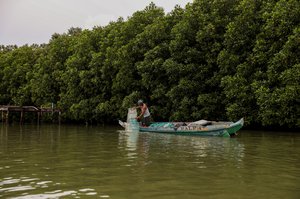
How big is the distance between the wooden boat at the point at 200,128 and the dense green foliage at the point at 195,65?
5.99 m

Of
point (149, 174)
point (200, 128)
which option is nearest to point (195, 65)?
point (200, 128)

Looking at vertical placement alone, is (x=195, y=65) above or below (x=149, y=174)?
above

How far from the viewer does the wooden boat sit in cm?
2050

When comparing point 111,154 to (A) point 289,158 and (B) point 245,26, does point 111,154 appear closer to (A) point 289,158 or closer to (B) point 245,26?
(A) point 289,158

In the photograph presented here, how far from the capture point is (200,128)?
21.7m

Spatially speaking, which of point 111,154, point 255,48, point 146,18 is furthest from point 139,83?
point 111,154

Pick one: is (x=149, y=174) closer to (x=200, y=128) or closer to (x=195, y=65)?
(x=200, y=128)

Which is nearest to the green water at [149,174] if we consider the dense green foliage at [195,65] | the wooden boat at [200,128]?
the wooden boat at [200,128]

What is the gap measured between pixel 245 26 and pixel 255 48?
87.7 inches

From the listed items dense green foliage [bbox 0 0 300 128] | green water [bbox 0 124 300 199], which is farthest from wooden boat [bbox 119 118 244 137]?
green water [bbox 0 124 300 199]

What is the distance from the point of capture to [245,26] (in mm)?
28922

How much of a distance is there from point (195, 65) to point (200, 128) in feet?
35.2

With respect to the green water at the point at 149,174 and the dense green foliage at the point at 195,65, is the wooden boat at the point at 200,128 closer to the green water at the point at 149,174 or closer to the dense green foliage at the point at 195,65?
the dense green foliage at the point at 195,65

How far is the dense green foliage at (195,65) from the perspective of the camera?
26.2 metres
